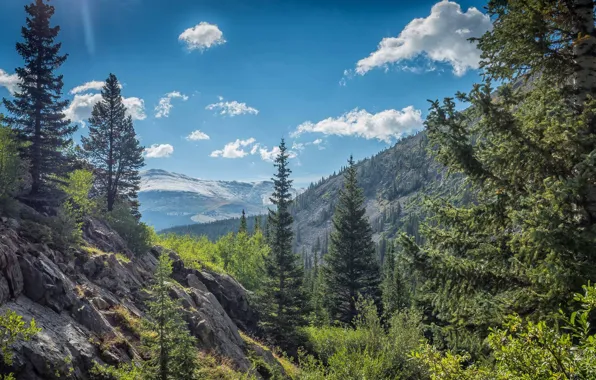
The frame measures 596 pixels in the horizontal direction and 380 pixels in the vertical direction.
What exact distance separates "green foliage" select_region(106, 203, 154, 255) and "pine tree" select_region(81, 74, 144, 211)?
5933mm

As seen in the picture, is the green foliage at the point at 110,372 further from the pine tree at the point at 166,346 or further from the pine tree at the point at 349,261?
the pine tree at the point at 349,261

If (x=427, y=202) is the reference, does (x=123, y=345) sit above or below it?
below

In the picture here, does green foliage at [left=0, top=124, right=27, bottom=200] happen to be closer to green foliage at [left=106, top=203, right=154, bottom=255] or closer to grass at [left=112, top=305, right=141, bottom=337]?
green foliage at [left=106, top=203, right=154, bottom=255]

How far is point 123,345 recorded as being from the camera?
13039 millimetres

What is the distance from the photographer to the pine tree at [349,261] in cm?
3912

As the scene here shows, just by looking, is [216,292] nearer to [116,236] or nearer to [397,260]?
[116,236]

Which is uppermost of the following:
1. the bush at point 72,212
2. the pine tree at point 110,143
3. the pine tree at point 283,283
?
the pine tree at point 110,143

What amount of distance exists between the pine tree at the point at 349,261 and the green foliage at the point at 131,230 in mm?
20140

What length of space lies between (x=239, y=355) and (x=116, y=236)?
1588 cm

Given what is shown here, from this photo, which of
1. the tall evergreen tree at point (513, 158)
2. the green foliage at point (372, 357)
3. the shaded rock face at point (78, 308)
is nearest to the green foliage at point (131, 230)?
the shaded rock face at point (78, 308)

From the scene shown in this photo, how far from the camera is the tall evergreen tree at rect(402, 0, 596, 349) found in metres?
7.12

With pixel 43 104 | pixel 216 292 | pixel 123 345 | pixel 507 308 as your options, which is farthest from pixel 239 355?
pixel 43 104

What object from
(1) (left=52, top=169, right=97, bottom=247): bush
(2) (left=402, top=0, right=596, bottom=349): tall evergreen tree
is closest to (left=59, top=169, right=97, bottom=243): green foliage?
(1) (left=52, top=169, right=97, bottom=247): bush

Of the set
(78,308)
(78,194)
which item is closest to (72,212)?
(78,194)
